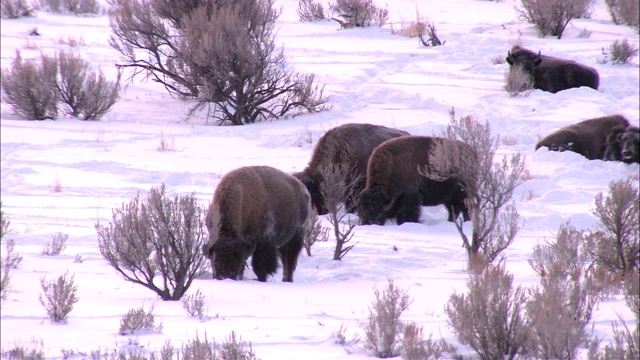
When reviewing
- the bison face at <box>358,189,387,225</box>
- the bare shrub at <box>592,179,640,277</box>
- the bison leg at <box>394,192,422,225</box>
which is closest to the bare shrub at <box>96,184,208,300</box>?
the bare shrub at <box>592,179,640,277</box>

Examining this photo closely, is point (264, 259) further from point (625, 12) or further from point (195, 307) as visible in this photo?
point (625, 12)

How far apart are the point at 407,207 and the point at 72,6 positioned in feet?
80.0

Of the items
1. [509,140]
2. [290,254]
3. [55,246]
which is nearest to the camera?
[55,246]

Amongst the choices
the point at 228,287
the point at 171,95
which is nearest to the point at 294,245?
the point at 228,287

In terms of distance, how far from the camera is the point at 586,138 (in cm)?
1669

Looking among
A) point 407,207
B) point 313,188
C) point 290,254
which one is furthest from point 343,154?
point 290,254

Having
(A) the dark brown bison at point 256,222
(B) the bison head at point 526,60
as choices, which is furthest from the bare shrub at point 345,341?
(B) the bison head at point 526,60

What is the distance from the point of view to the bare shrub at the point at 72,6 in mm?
32531

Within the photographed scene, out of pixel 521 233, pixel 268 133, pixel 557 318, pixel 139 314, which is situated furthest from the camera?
pixel 268 133

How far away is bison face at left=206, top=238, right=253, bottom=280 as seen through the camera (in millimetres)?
8266

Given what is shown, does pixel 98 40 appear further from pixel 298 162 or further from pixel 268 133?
pixel 298 162

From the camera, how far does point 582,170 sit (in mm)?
15484

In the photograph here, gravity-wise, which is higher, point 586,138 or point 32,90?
point 586,138

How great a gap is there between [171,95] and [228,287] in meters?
13.4
